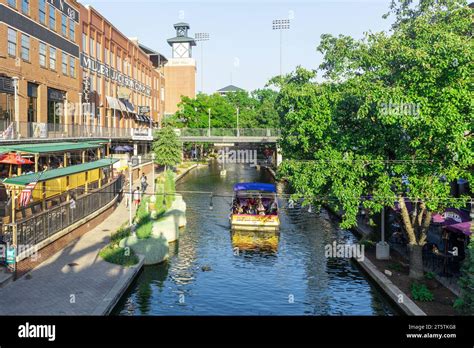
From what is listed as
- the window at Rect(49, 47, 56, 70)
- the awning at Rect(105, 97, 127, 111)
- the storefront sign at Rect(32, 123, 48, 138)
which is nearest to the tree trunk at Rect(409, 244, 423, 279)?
the storefront sign at Rect(32, 123, 48, 138)

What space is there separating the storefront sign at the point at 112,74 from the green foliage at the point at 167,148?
→ 857cm

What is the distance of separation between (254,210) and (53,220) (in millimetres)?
14764

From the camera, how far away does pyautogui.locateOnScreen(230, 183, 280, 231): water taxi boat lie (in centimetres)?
3312

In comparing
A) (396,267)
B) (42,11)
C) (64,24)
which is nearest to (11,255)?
(396,267)

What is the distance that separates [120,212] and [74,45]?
19295mm

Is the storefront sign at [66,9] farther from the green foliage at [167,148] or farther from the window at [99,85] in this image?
the green foliage at [167,148]

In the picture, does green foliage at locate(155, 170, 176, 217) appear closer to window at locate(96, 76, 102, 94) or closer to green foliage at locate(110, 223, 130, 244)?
green foliage at locate(110, 223, 130, 244)

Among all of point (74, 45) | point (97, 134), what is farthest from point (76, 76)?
point (97, 134)

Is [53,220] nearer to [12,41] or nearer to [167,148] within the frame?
[12,41]

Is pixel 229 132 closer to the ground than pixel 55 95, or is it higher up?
closer to the ground

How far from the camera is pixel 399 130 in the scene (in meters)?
19.5

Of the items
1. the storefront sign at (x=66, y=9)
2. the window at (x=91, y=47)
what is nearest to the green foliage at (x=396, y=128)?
the storefront sign at (x=66, y=9)
